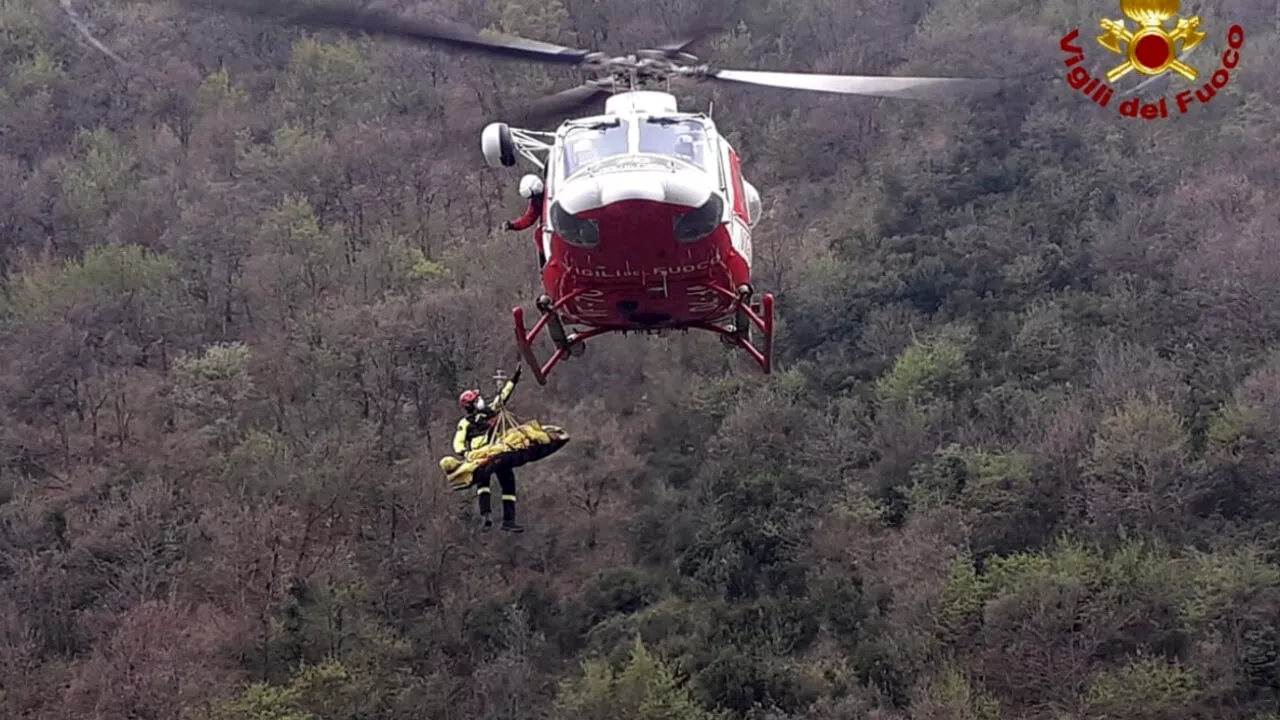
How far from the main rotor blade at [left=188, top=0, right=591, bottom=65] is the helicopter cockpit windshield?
2.68ft

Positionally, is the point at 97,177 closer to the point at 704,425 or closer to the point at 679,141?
the point at 704,425

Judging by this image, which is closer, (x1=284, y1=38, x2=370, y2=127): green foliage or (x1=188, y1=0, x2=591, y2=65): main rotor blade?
(x1=188, y1=0, x2=591, y2=65): main rotor blade

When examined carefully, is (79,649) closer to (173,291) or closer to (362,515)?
(362,515)

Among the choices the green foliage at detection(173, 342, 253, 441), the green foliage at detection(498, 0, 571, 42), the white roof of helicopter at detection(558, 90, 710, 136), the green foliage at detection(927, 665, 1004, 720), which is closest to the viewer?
the white roof of helicopter at detection(558, 90, 710, 136)

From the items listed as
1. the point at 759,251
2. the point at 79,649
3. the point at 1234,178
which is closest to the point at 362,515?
the point at 79,649

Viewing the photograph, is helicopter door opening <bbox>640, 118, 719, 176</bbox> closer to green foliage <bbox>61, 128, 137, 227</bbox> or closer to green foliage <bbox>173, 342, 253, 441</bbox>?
green foliage <bbox>173, 342, 253, 441</bbox>

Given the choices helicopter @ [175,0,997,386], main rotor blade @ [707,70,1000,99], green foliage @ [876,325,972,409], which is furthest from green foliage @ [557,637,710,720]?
main rotor blade @ [707,70,1000,99]

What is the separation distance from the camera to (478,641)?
25.8 metres

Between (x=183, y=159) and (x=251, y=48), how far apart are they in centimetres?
681

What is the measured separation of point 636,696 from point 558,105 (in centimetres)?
1410

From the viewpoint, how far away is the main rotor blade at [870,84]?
33.6ft

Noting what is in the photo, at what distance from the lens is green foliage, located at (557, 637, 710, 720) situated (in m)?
22.5

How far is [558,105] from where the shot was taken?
419 inches

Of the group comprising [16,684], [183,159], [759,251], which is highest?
[183,159]
